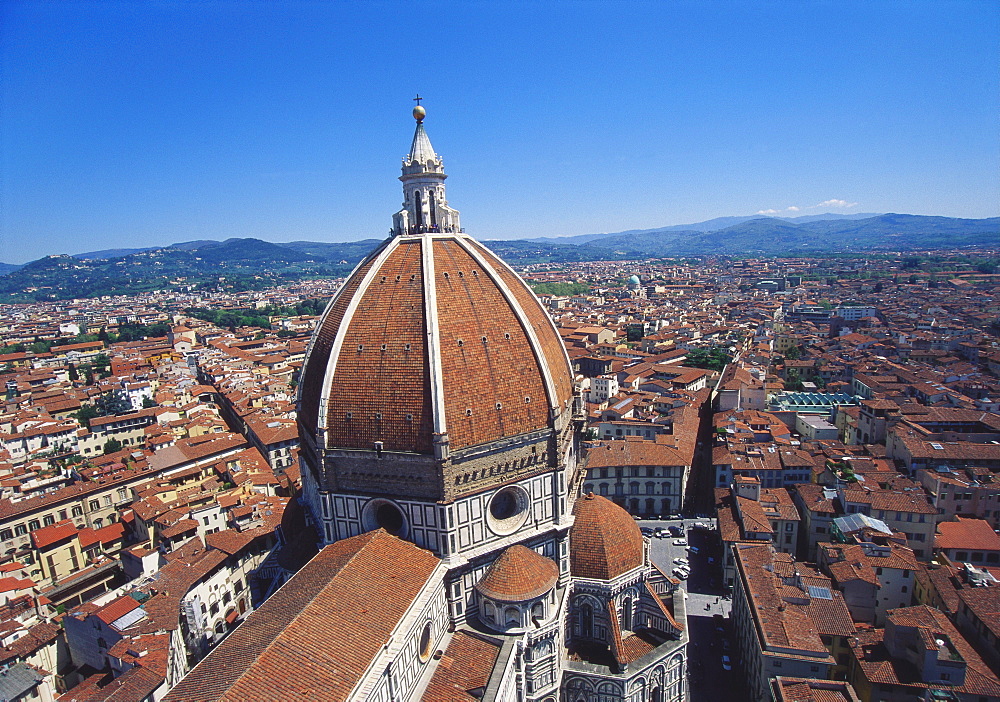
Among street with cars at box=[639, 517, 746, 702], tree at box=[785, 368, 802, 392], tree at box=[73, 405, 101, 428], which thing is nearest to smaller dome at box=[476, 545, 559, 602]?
A: street with cars at box=[639, 517, 746, 702]

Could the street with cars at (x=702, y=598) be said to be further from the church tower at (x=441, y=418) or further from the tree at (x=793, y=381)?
the tree at (x=793, y=381)

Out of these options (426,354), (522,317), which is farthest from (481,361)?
(522,317)

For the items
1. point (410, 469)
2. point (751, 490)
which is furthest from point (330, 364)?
point (751, 490)

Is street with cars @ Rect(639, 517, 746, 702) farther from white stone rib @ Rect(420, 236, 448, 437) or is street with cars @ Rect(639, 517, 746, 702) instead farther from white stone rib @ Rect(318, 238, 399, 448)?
white stone rib @ Rect(318, 238, 399, 448)

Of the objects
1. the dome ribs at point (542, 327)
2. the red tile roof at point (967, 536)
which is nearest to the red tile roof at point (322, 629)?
the dome ribs at point (542, 327)

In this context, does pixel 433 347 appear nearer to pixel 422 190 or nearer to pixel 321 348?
pixel 321 348

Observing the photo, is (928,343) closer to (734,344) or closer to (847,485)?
(734,344)
